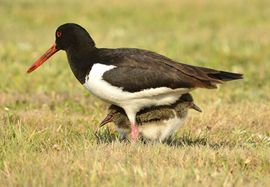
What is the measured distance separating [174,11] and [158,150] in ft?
56.8

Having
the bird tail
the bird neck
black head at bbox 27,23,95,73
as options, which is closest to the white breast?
the bird neck

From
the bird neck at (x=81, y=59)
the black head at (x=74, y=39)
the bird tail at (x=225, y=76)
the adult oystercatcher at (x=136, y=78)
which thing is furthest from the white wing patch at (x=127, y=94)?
the black head at (x=74, y=39)

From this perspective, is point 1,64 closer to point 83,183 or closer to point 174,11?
point 83,183

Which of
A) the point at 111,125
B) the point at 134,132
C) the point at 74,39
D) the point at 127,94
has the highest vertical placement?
the point at 74,39

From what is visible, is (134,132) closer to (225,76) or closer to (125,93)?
(125,93)

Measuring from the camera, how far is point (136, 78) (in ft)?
23.7

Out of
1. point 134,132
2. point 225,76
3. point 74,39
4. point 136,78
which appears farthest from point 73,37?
point 225,76

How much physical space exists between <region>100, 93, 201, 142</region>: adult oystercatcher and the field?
18cm

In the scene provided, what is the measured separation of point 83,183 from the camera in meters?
5.54

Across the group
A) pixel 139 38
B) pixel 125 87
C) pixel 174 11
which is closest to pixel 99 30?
pixel 139 38

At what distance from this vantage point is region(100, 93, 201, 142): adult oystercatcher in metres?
7.58

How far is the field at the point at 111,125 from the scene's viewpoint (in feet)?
19.0

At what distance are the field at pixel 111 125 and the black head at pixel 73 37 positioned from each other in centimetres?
103

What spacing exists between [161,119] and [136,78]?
0.67 metres
